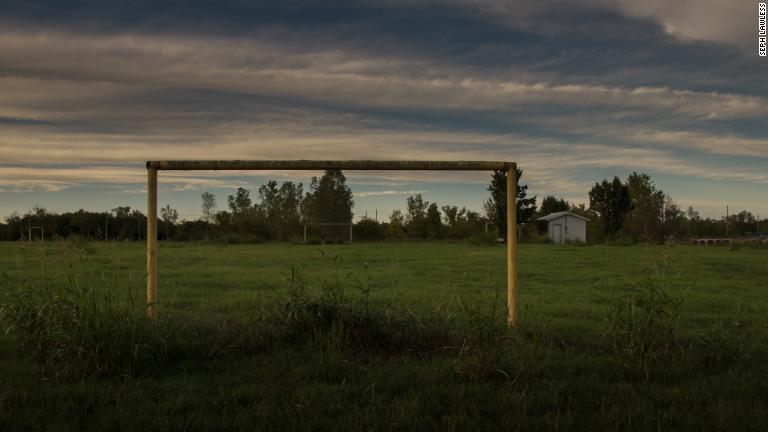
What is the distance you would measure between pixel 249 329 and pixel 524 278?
26.5 ft

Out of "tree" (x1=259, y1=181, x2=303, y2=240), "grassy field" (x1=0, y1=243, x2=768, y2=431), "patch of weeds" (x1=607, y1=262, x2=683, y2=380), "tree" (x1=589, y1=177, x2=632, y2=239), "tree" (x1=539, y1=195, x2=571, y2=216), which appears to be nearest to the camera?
"grassy field" (x1=0, y1=243, x2=768, y2=431)

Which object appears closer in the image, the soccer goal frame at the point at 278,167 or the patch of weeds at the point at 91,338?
the patch of weeds at the point at 91,338

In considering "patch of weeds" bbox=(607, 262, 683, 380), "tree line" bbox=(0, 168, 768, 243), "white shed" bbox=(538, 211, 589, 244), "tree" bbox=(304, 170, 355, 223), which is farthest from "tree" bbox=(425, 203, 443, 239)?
"patch of weeds" bbox=(607, 262, 683, 380)

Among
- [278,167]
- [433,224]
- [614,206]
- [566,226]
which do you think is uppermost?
[614,206]

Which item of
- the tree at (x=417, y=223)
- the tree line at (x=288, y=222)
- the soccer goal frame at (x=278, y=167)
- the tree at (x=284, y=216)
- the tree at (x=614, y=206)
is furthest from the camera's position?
the tree at (x=614, y=206)

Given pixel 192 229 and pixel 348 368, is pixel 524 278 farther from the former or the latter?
pixel 192 229

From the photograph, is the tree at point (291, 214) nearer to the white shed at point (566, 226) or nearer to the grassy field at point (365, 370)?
the grassy field at point (365, 370)

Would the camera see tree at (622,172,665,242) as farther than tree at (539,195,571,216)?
No

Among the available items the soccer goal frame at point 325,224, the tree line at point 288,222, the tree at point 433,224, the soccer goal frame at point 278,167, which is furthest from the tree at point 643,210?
the soccer goal frame at point 278,167

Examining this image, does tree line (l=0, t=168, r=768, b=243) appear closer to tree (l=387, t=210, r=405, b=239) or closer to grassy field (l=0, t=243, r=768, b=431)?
tree (l=387, t=210, r=405, b=239)

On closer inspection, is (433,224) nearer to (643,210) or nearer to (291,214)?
(291,214)

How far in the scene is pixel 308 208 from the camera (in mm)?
26750

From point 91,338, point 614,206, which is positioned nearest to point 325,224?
point 91,338

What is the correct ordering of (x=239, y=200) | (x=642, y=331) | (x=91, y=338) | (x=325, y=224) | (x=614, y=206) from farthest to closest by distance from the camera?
1. (x=614, y=206)
2. (x=325, y=224)
3. (x=239, y=200)
4. (x=642, y=331)
5. (x=91, y=338)
